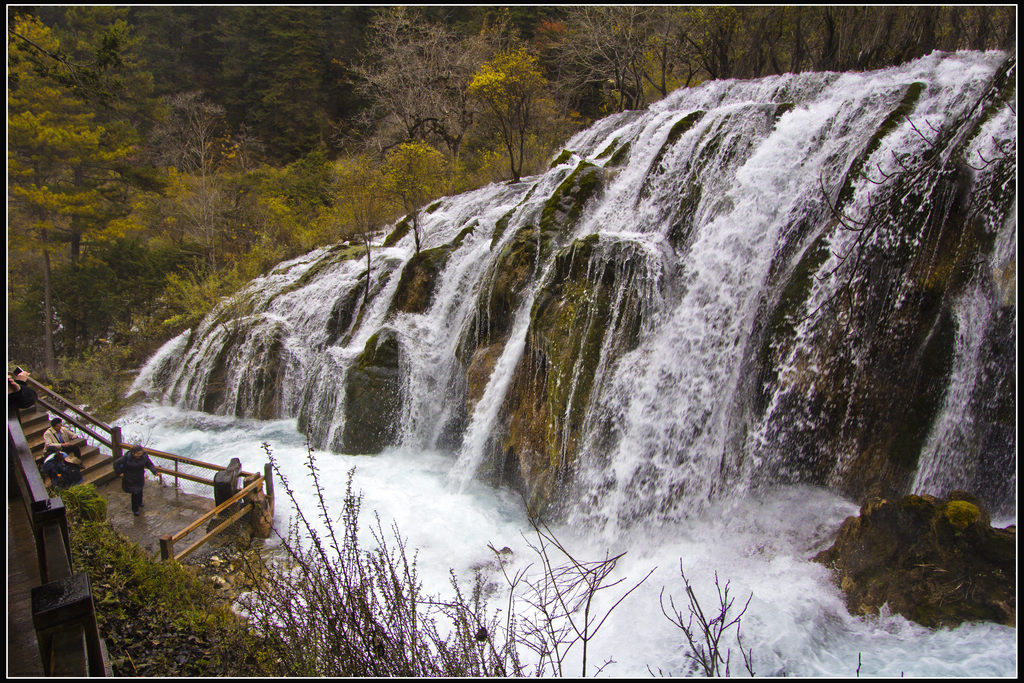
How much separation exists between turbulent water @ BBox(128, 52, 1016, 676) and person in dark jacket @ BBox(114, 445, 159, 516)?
2.55 metres

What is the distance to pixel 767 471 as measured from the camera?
7.30 m

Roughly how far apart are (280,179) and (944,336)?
92.8 ft

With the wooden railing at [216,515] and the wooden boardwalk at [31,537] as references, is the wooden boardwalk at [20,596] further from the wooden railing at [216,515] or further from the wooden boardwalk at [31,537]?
the wooden railing at [216,515]

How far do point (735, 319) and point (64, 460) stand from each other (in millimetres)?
10098

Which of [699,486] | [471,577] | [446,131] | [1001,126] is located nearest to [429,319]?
[471,577]

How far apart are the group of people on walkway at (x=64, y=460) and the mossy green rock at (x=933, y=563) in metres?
9.76

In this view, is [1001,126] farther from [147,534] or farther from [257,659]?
[147,534]

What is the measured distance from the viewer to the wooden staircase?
8.23 meters

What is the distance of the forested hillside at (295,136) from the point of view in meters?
16.1

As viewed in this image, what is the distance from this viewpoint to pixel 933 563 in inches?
219

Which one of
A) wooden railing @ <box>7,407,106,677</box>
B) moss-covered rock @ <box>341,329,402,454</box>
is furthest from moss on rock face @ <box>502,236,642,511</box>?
wooden railing @ <box>7,407,106,677</box>

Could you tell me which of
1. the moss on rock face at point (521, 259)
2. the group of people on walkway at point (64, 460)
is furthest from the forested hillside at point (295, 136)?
the moss on rock face at point (521, 259)

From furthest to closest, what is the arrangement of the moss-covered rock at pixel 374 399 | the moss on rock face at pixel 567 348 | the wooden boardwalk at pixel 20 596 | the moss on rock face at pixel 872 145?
the moss-covered rock at pixel 374 399 < the moss on rock face at pixel 567 348 < the moss on rock face at pixel 872 145 < the wooden boardwalk at pixel 20 596

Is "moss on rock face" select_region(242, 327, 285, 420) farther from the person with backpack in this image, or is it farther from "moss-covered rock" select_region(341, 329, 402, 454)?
the person with backpack
